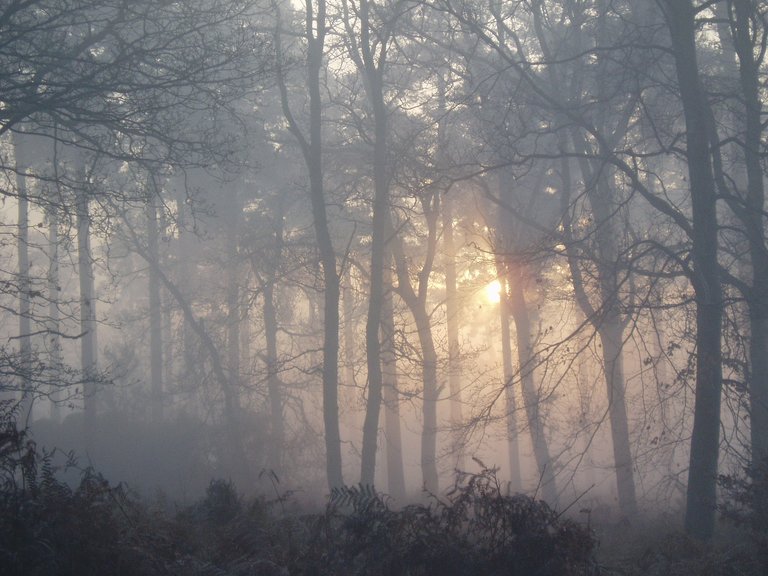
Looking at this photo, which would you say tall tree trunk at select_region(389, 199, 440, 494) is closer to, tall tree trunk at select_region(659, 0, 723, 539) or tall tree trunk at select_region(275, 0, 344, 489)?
tall tree trunk at select_region(275, 0, 344, 489)

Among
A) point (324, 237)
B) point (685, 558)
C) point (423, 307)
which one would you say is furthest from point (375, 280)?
point (685, 558)

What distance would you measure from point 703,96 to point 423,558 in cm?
883

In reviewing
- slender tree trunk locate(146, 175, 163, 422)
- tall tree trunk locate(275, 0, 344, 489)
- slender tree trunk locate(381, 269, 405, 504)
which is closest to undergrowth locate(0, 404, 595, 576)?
tall tree trunk locate(275, 0, 344, 489)

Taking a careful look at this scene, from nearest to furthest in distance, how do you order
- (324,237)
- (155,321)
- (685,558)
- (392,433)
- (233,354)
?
(685,558) → (324,237) → (392,433) → (233,354) → (155,321)

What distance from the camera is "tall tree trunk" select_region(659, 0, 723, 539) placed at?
999cm

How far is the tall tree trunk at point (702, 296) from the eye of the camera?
9.99 metres

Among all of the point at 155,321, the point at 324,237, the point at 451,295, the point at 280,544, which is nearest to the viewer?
the point at 280,544

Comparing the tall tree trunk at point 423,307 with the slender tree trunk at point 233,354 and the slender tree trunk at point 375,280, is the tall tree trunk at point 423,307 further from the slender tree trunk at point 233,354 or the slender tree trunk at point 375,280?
the slender tree trunk at point 233,354

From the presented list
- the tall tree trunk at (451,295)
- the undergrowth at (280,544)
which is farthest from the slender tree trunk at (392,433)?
the undergrowth at (280,544)

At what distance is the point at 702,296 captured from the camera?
10.1 metres

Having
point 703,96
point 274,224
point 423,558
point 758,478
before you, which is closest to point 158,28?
point 423,558

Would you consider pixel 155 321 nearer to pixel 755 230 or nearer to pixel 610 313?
pixel 610 313

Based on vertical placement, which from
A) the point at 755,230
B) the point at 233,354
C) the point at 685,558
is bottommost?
the point at 685,558

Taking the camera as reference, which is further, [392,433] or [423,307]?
[392,433]
